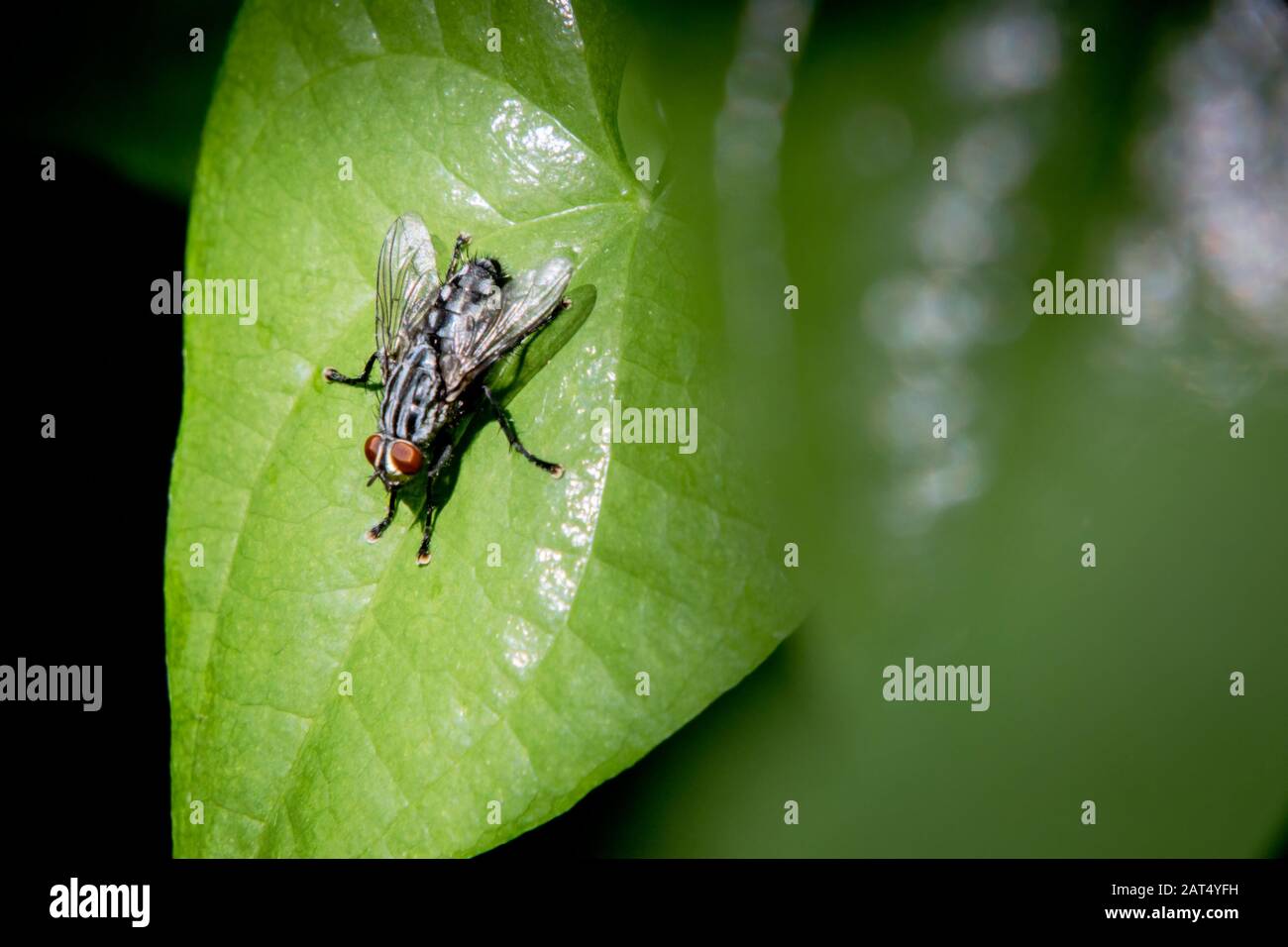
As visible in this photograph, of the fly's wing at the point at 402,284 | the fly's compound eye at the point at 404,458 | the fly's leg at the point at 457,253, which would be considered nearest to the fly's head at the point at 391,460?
the fly's compound eye at the point at 404,458

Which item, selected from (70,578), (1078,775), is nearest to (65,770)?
(70,578)

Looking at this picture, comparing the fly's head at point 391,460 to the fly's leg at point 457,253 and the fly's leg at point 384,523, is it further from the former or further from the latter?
the fly's leg at point 457,253

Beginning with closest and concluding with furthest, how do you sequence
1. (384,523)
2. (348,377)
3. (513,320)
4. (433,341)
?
1. (384,523)
2. (348,377)
3. (513,320)
4. (433,341)

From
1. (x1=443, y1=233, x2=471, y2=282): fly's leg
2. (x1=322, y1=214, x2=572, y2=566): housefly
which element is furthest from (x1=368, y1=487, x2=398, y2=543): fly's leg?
(x1=443, y1=233, x2=471, y2=282): fly's leg

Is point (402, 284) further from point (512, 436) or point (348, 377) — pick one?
point (512, 436)

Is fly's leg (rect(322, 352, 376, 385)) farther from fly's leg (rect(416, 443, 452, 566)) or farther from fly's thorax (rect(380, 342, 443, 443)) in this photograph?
Answer: fly's leg (rect(416, 443, 452, 566))

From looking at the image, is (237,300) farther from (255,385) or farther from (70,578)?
(70,578)

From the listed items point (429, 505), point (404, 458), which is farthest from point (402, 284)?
point (429, 505)

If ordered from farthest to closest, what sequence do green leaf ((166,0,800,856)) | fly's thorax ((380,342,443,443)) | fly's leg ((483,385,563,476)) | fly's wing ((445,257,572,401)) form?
fly's thorax ((380,342,443,443)) < fly's wing ((445,257,572,401)) < fly's leg ((483,385,563,476)) < green leaf ((166,0,800,856))

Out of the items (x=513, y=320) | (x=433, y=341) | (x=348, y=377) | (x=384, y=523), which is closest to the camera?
(x=384, y=523)
